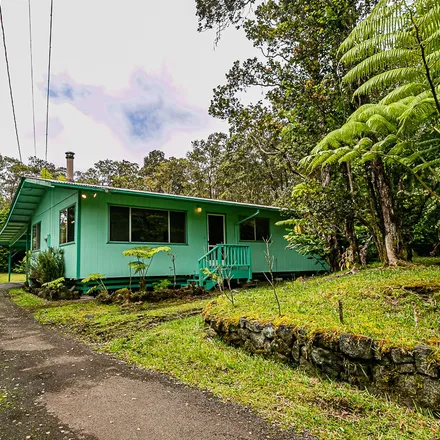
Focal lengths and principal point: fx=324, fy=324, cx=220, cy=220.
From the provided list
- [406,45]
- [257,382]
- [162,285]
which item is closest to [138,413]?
[257,382]

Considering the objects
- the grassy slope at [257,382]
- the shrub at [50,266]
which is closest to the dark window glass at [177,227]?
the shrub at [50,266]

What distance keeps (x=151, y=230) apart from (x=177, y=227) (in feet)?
2.91

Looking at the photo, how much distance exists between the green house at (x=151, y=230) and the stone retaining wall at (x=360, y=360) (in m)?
4.67

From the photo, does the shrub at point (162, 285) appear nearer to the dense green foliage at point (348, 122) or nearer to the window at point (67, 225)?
the window at point (67, 225)

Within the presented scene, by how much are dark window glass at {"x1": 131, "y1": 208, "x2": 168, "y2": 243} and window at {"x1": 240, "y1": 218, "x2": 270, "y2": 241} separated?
3012 millimetres

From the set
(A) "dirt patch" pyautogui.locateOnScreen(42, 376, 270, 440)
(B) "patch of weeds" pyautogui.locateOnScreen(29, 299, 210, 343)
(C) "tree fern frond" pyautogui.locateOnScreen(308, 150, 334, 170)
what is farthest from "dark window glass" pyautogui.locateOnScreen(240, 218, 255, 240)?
(A) "dirt patch" pyautogui.locateOnScreen(42, 376, 270, 440)

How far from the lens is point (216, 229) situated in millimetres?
11156

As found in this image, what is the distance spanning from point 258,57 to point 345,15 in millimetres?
5458

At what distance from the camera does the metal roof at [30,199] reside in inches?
327

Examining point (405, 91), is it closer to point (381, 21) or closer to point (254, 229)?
point (381, 21)

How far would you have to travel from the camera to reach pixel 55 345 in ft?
14.6

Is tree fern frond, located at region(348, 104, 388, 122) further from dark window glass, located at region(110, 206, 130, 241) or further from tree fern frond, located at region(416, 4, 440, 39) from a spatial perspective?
dark window glass, located at region(110, 206, 130, 241)

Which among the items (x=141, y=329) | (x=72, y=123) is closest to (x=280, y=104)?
(x=141, y=329)

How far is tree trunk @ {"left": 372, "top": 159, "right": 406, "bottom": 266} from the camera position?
6129 millimetres
